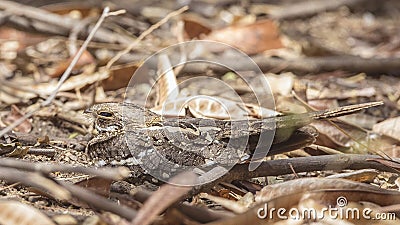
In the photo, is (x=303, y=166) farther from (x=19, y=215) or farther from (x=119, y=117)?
(x=19, y=215)

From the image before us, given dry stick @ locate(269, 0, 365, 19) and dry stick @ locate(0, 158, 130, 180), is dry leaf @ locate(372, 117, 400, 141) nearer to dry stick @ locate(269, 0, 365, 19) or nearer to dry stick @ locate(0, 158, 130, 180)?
dry stick @ locate(0, 158, 130, 180)

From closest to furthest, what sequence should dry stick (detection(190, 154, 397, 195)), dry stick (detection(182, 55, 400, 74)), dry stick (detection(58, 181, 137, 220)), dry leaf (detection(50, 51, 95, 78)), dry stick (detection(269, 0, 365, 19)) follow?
dry stick (detection(58, 181, 137, 220)), dry stick (detection(190, 154, 397, 195)), dry leaf (detection(50, 51, 95, 78)), dry stick (detection(182, 55, 400, 74)), dry stick (detection(269, 0, 365, 19))

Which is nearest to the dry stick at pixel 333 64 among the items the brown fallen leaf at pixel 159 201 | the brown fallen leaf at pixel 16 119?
the brown fallen leaf at pixel 16 119

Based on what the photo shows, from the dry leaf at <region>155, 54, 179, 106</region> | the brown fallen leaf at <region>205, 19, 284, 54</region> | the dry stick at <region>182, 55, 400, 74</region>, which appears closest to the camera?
the dry leaf at <region>155, 54, 179, 106</region>

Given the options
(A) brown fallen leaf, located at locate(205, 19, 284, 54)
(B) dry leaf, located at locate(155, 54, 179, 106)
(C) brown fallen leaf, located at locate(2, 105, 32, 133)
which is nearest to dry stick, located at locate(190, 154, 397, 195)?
(B) dry leaf, located at locate(155, 54, 179, 106)

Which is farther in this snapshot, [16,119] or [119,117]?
[16,119]

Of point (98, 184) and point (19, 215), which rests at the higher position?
point (19, 215)

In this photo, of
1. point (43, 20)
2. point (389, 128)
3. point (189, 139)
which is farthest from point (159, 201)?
point (43, 20)
